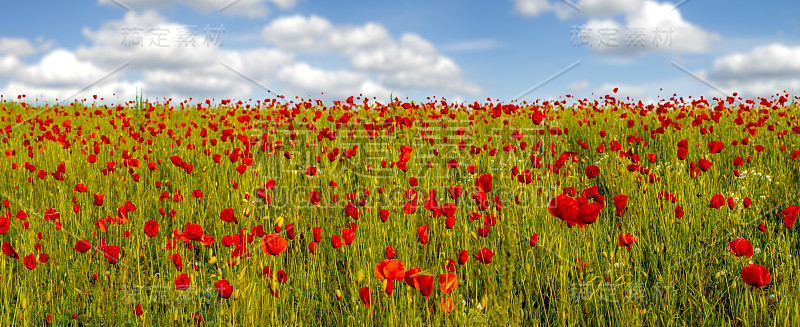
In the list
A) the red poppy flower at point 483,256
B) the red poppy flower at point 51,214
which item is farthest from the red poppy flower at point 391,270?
the red poppy flower at point 51,214

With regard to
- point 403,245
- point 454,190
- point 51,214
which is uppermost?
point 454,190

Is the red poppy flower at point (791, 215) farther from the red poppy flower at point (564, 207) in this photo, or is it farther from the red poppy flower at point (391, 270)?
the red poppy flower at point (391, 270)

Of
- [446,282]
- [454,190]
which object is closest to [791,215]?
[454,190]

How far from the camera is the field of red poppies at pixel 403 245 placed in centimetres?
235

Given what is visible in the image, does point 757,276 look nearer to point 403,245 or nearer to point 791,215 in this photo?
point 791,215

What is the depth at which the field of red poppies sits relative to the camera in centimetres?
235

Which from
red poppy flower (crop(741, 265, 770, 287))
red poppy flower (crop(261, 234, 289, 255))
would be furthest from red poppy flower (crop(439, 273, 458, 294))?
red poppy flower (crop(741, 265, 770, 287))

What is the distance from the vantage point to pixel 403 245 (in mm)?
3061

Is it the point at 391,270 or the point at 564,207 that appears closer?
the point at 391,270

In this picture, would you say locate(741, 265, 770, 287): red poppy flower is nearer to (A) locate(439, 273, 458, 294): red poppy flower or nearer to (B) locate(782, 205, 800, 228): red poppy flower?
(B) locate(782, 205, 800, 228): red poppy flower

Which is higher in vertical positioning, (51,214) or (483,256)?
(51,214)

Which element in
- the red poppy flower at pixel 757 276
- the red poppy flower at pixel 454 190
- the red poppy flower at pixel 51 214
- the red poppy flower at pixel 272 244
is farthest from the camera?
the red poppy flower at pixel 454 190

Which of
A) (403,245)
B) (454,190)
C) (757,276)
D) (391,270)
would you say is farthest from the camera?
(454,190)

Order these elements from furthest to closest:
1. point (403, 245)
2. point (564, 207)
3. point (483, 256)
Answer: point (403, 245) < point (483, 256) < point (564, 207)
